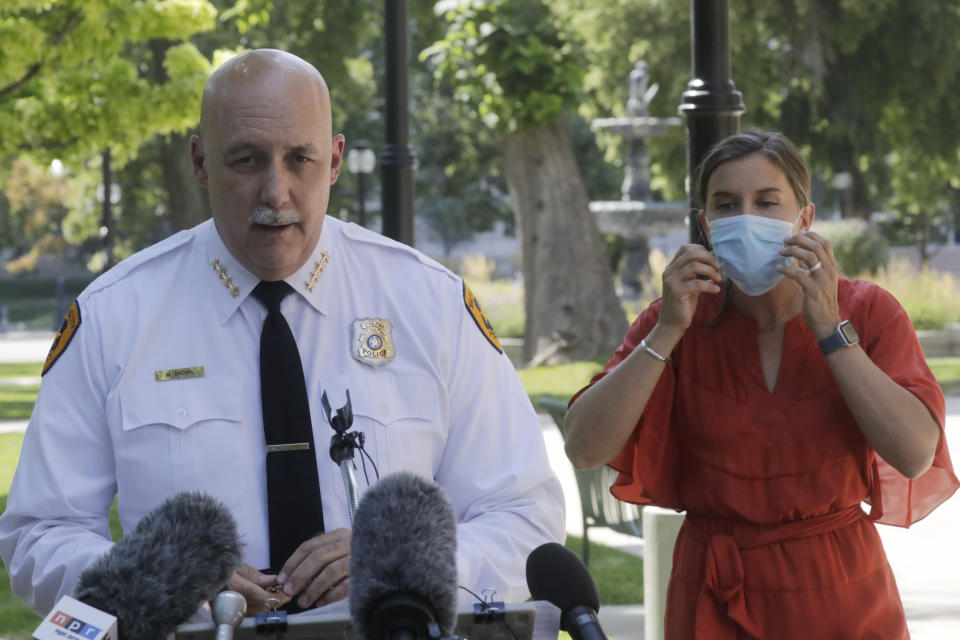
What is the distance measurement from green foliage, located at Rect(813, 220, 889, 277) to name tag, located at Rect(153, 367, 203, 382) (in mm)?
24143

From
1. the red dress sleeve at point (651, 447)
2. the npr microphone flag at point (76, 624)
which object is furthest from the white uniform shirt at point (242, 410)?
the npr microphone flag at point (76, 624)

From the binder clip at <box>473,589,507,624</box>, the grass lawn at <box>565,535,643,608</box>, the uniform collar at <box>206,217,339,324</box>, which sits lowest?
the grass lawn at <box>565,535,643,608</box>

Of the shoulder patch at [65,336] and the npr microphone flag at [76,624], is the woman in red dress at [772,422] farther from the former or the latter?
the npr microphone flag at [76,624]

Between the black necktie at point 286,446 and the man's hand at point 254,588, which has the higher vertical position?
the black necktie at point 286,446

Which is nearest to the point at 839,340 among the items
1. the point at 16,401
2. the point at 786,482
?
the point at 786,482

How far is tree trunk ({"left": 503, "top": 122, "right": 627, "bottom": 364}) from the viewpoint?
2092cm

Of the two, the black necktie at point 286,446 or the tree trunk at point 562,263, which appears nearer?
the black necktie at point 286,446

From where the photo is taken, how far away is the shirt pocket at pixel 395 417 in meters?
3.03

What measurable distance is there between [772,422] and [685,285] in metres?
0.41

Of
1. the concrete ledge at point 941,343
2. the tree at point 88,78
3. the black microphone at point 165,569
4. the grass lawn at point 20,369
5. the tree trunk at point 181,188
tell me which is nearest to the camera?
the black microphone at point 165,569

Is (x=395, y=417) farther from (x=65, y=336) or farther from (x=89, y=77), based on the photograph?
(x=89, y=77)

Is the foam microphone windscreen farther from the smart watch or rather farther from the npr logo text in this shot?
the smart watch

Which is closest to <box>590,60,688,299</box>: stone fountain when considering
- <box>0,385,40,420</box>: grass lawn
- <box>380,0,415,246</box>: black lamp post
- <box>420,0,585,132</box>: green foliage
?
<box>420,0,585,132</box>: green foliage

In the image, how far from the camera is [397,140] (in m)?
8.30
